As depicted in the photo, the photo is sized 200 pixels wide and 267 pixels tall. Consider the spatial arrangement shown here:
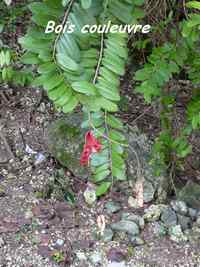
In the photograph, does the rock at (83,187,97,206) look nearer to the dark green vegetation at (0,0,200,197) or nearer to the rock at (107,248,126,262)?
the rock at (107,248,126,262)

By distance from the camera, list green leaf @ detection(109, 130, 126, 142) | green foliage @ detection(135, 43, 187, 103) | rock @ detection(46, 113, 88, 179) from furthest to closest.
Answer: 1. rock @ detection(46, 113, 88, 179)
2. green foliage @ detection(135, 43, 187, 103)
3. green leaf @ detection(109, 130, 126, 142)

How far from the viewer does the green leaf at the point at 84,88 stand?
0.93 metres

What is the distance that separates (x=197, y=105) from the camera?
173cm

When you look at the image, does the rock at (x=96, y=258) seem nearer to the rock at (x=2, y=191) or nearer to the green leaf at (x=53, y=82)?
the rock at (x=2, y=191)

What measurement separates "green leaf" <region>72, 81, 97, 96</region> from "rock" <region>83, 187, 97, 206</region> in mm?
1261

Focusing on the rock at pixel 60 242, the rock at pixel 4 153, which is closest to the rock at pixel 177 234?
the rock at pixel 60 242

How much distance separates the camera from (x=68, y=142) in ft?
7.64

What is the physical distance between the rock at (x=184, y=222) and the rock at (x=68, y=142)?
0.42m

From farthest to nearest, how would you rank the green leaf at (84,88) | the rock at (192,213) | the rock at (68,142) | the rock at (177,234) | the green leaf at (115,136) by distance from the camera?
1. the rock at (68,142)
2. the rock at (192,213)
3. the rock at (177,234)
4. the green leaf at (115,136)
5. the green leaf at (84,88)

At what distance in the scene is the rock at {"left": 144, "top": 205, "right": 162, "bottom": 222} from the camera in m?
2.10

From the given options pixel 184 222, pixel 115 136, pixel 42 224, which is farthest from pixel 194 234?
pixel 115 136

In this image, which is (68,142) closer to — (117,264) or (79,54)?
(117,264)

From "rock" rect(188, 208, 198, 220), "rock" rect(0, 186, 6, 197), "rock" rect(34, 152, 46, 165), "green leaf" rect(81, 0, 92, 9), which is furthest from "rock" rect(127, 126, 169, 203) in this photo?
"green leaf" rect(81, 0, 92, 9)

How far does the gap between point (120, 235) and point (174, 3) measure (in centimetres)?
86
